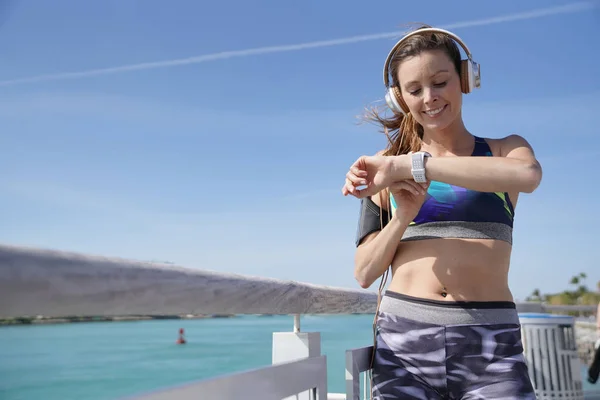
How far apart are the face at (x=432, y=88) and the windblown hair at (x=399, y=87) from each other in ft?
0.09

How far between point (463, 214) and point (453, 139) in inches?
12.5

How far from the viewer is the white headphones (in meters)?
1.58

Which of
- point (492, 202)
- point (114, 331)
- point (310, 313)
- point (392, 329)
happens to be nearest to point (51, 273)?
point (310, 313)

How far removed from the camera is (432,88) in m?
1.53

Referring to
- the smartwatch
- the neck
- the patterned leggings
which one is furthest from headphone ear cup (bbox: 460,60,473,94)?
the patterned leggings

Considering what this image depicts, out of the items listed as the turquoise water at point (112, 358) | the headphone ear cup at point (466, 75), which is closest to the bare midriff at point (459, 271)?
the headphone ear cup at point (466, 75)

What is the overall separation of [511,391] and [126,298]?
104 centimetres

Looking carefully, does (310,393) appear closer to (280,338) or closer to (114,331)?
(280,338)

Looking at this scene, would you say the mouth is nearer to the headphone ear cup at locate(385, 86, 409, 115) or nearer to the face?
the face

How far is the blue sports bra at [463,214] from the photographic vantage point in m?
1.49

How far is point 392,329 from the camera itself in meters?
1.50

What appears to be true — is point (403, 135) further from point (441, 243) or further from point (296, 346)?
point (296, 346)

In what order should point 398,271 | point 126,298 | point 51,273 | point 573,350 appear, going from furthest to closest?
point 573,350 → point 398,271 → point 126,298 → point 51,273

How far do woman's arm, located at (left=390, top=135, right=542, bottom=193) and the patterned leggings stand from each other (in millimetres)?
354
